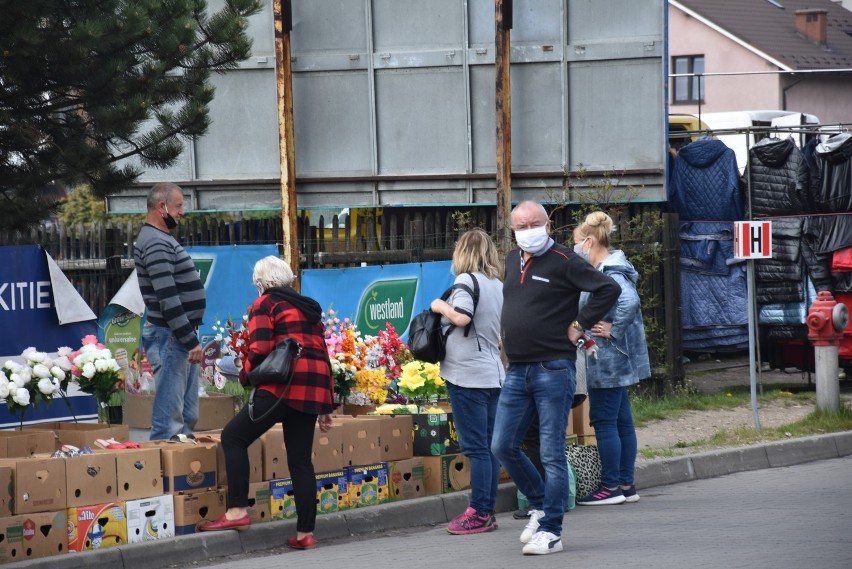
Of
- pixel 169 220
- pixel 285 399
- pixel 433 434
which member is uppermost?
pixel 169 220

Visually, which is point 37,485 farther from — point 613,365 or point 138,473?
point 613,365

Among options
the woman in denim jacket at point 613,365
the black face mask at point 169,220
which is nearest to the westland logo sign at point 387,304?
the black face mask at point 169,220

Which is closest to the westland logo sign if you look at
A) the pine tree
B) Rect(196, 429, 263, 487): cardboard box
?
the pine tree

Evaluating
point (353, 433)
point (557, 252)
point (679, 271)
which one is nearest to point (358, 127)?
A: point (679, 271)

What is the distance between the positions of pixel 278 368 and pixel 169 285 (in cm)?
176

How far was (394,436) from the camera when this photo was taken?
8781 mm

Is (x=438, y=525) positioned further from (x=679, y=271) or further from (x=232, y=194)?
(x=232, y=194)

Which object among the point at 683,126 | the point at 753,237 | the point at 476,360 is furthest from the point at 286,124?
the point at 683,126

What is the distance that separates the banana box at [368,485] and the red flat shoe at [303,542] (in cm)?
83

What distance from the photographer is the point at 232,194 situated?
15273 mm

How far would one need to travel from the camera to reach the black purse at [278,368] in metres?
7.29

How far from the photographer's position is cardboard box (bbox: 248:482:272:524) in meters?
7.95

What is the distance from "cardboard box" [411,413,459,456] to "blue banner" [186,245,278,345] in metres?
4.95

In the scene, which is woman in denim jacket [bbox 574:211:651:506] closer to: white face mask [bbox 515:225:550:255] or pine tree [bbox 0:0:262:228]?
white face mask [bbox 515:225:550:255]
